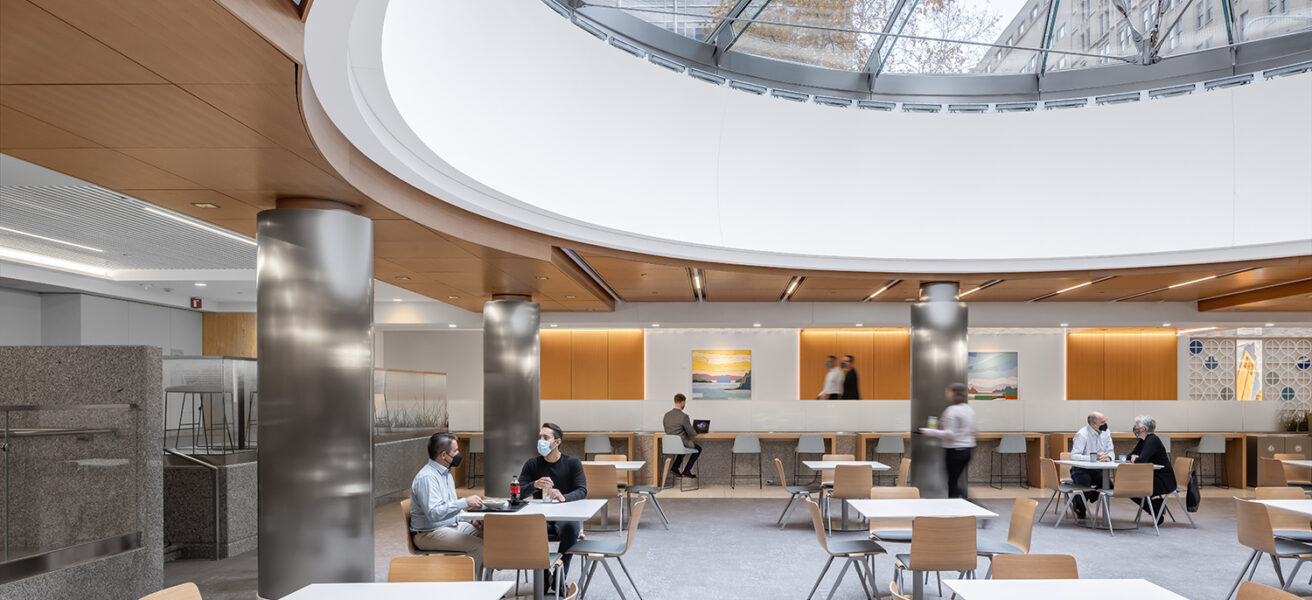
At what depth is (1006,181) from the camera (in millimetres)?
10172

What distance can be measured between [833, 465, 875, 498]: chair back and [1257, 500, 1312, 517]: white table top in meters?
3.76

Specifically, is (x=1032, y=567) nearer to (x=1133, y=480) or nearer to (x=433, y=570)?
(x=433, y=570)

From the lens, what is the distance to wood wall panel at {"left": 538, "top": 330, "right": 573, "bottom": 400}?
17.3 meters

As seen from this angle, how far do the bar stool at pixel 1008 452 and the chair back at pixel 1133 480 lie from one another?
4.17 meters

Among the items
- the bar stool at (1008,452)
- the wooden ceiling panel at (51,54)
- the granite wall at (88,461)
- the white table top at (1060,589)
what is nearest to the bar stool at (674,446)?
the bar stool at (1008,452)

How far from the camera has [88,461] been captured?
17.6 ft

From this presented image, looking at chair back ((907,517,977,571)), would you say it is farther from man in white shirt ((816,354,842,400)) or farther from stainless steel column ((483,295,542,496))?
man in white shirt ((816,354,842,400))

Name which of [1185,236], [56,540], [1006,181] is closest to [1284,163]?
[1185,236]

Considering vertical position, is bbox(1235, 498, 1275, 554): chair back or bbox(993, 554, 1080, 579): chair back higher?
bbox(993, 554, 1080, 579): chair back

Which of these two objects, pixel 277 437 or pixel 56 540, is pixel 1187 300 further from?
pixel 56 540

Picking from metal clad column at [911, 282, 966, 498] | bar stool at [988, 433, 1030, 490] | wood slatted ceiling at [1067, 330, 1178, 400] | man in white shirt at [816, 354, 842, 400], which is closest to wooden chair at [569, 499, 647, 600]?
metal clad column at [911, 282, 966, 498]

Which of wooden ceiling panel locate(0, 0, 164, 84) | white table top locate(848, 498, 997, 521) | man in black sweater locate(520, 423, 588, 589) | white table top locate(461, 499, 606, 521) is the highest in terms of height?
wooden ceiling panel locate(0, 0, 164, 84)

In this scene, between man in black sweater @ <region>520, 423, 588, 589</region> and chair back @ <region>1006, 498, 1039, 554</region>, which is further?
man in black sweater @ <region>520, 423, 588, 589</region>

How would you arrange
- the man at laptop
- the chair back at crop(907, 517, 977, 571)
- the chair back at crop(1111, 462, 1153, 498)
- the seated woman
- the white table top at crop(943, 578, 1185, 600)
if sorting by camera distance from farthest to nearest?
1. the man at laptop
2. the seated woman
3. the chair back at crop(1111, 462, 1153, 498)
4. the chair back at crop(907, 517, 977, 571)
5. the white table top at crop(943, 578, 1185, 600)
